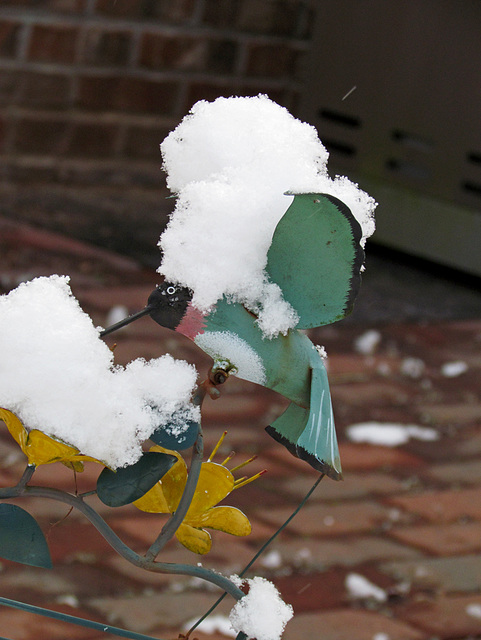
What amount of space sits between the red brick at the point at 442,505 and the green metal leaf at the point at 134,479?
1.01 m

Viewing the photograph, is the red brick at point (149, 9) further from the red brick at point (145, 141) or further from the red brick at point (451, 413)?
the red brick at point (451, 413)

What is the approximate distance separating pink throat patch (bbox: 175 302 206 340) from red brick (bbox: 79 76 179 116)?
1.90m

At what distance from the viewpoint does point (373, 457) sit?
142 centimetres

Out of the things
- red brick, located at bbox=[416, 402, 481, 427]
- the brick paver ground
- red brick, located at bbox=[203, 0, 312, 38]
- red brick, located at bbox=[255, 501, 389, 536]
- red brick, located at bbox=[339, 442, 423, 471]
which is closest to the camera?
the brick paver ground

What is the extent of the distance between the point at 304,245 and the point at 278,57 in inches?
82.6

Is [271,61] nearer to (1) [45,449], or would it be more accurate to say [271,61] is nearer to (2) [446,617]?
(2) [446,617]

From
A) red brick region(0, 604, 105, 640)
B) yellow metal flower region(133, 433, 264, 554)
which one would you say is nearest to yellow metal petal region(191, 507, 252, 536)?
yellow metal flower region(133, 433, 264, 554)

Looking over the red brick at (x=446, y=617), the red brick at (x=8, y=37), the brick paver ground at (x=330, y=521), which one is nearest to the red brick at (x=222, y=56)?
the red brick at (x=8, y=37)

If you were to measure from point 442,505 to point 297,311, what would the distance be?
1051 millimetres

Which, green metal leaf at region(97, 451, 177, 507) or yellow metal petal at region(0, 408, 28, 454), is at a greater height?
yellow metal petal at region(0, 408, 28, 454)

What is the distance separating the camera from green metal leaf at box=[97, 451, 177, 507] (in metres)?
0.34

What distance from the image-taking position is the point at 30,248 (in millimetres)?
1891

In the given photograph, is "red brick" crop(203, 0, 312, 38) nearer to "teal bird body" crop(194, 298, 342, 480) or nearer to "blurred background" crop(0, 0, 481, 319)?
"blurred background" crop(0, 0, 481, 319)

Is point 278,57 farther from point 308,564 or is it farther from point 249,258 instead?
point 249,258
